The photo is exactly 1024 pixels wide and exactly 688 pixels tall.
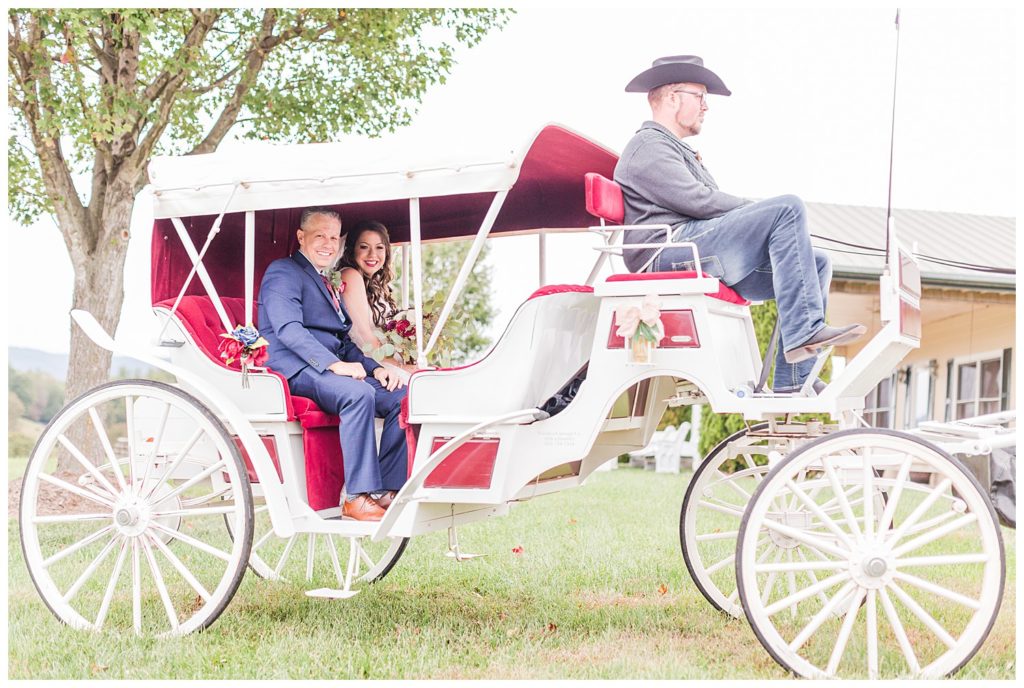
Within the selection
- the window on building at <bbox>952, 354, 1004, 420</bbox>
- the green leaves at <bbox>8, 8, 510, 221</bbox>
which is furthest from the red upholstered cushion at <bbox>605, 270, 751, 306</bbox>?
the window on building at <bbox>952, 354, 1004, 420</bbox>

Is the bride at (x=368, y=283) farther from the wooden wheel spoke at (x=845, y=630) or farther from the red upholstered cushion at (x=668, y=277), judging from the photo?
the wooden wheel spoke at (x=845, y=630)

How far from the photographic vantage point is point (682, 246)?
4.60 meters

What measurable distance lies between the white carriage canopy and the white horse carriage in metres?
0.01

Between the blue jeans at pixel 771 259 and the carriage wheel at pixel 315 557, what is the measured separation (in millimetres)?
2372

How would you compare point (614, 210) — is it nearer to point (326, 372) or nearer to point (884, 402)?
point (326, 372)

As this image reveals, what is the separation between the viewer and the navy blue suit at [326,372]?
4973 mm

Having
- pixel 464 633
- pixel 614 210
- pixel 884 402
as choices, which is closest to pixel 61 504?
pixel 464 633

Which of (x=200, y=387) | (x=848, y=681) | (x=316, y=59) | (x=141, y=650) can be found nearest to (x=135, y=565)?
(x=141, y=650)

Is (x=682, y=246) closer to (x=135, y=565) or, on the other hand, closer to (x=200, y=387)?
(x=200, y=387)

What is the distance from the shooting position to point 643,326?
437cm

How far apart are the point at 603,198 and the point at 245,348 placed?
6.09 ft

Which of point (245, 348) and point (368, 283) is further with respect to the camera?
point (368, 283)

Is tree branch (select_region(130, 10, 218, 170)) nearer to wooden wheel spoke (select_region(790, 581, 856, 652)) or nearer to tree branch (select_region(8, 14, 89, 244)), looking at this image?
tree branch (select_region(8, 14, 89, 244))

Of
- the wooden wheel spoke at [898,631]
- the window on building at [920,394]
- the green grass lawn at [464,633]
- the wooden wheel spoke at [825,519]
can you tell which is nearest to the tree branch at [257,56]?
the green grass lawn at [464,633]
